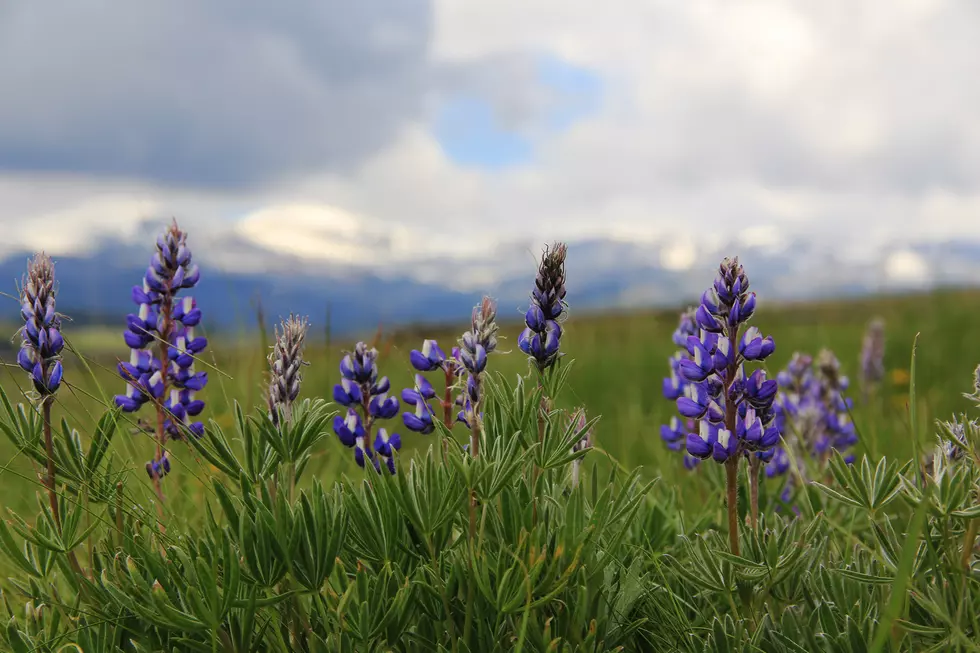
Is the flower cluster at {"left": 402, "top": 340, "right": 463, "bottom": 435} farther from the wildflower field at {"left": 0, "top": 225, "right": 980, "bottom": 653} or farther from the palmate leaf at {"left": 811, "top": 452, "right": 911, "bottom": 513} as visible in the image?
the palmate leaf at {"left": 811, "top": 452, "right": 911, "bottom": 513}

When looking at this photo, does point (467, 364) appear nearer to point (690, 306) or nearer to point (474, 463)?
point (474, 463)

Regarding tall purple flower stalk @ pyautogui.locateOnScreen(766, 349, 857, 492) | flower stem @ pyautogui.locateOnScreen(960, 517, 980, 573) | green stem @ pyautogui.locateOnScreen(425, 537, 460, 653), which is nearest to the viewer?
green stem @ pyautogui.locateOnScreen(425, 537, 460, 653)

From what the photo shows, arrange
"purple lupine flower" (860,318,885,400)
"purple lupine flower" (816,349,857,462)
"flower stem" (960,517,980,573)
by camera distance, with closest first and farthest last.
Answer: "flower stem" (960,517,980,573) → "purple lupine flower" (816,349,857,462) → "purple lupine flower" (860,318,885,400)

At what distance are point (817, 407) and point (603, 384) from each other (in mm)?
5267

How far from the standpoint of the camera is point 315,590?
7.52 feet

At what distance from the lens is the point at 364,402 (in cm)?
304

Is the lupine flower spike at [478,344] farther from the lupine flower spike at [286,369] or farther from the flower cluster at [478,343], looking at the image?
the lupine flower spike at [286,369]

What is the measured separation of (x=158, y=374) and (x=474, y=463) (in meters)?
1.75

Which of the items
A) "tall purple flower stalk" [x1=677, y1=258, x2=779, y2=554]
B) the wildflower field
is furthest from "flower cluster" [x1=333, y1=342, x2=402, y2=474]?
"tall purple flower stalk" [x1=677, y1=258, x2=779, y2=554]

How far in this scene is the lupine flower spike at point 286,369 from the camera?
238 cm

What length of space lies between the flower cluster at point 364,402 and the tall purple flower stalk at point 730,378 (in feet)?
3.62

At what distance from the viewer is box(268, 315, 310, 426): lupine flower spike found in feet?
7.82

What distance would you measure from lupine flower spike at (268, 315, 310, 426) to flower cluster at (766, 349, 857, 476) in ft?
11.6

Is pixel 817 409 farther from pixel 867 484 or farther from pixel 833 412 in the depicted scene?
pixel 867 484
